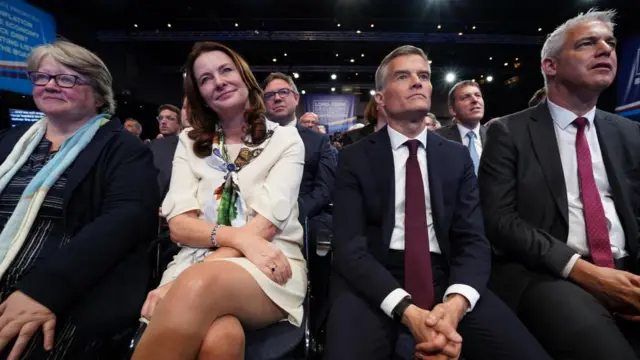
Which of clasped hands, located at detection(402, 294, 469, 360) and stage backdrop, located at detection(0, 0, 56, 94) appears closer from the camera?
clasped hands, located at detection(402, 294, 469, 360)

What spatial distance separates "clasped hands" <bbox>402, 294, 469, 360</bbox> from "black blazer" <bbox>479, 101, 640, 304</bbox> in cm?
46

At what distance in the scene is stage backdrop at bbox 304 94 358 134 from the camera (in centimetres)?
1163

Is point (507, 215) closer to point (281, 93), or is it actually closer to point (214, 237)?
point (214, 237)

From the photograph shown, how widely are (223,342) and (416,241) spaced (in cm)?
82

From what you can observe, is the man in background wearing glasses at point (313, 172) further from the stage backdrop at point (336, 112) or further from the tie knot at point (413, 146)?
the stage backdrop at point (336, 112)

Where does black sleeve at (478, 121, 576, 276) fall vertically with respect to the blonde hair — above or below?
below

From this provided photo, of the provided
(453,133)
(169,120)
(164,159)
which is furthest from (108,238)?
(169,120)

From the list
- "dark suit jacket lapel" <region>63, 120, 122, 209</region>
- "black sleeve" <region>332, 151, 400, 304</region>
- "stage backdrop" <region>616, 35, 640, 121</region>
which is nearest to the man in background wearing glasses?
"black sleeve" <region>332, 151, 400, 304</region>

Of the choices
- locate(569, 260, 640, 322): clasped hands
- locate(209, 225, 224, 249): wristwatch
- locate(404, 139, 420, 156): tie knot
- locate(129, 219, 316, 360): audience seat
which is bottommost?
locate(129, 219, 316, 360): audience seat

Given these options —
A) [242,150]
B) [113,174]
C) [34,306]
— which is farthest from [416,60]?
[34,306]

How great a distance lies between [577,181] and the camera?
1658 mm

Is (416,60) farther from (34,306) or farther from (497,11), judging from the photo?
(497,11)

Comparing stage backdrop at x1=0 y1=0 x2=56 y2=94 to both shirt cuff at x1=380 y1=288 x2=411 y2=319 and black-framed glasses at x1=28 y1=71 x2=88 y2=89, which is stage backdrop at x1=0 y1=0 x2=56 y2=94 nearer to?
black-framed glasses at x1=28 y1=71 x2=88 y2=89

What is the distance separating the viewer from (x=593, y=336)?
128 centimetres
